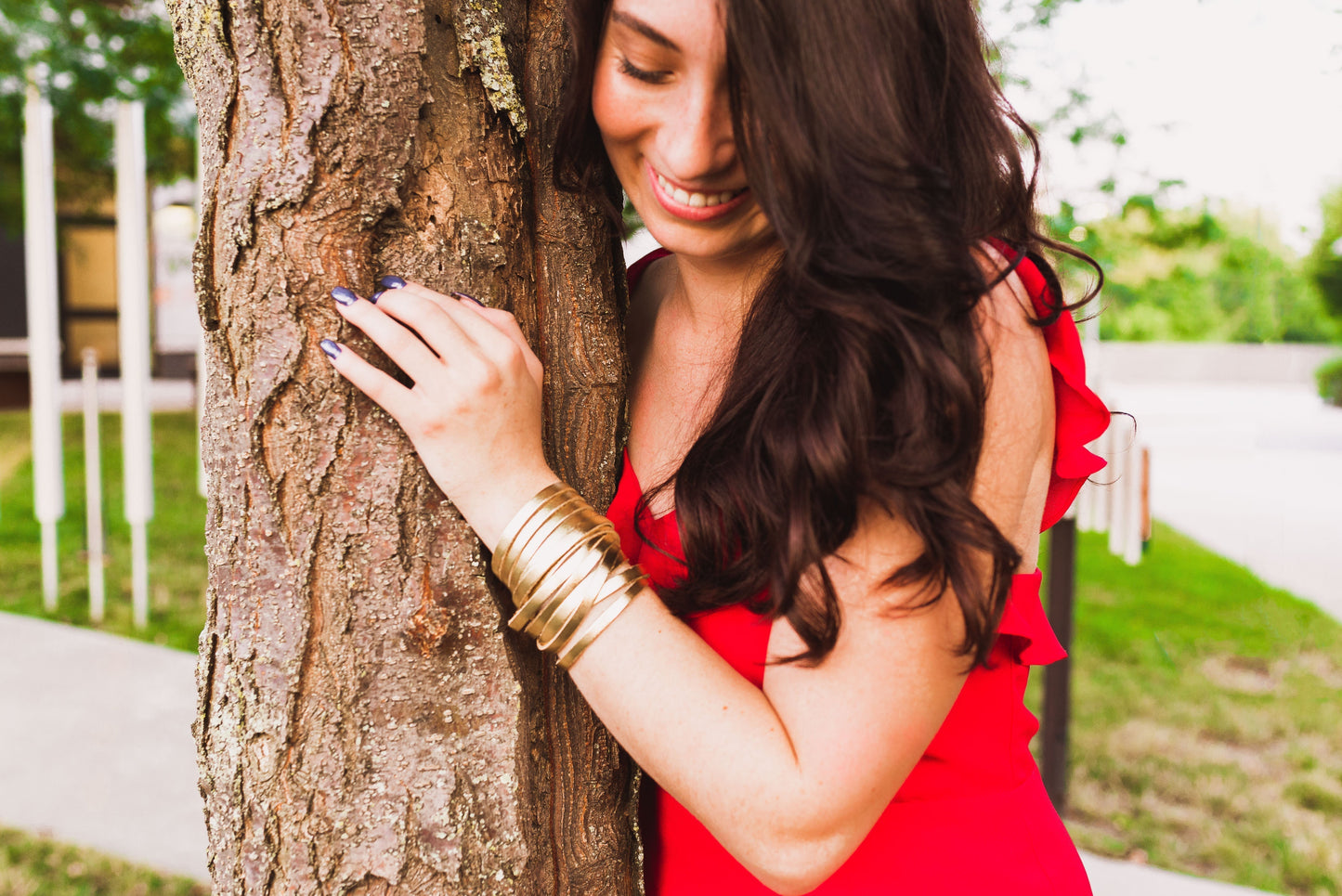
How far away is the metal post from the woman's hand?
3.19 m

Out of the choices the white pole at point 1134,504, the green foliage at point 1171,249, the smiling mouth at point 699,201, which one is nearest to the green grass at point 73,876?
the smiling mouth at point 699,201

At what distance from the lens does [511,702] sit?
4.28 feet

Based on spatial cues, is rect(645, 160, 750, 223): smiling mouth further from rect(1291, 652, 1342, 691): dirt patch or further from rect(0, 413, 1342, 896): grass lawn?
rect(1291, 652, 1342, 691): dirt patch

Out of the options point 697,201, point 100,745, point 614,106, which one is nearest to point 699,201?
point 697,201

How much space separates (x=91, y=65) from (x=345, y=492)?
24.3 feet

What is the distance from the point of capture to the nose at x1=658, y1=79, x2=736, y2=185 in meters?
1.18

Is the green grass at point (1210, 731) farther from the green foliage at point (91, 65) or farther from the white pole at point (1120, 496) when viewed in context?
the green foliage at point (91, 65)

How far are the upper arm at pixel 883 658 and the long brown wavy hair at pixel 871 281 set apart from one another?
2 centimetres

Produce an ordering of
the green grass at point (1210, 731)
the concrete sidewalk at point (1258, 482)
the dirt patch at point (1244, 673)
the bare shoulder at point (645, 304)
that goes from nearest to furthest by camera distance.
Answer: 1. the bare shoulder at point (645, 304)
2. the green grass at point (1210, 731)
3. the dirt patch at point (1244, 673)
4. the concrete sidewalk at point (1258, 482)

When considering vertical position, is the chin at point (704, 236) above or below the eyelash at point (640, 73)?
below

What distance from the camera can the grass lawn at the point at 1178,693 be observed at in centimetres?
395

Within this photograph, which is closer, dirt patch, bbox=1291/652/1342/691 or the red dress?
the red dress

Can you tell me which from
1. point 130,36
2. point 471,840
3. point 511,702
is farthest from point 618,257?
point 130,36

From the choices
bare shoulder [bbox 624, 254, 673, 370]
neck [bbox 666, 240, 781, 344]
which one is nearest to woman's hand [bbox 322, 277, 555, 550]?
neck [bbox 666, 240, 781, 344]
